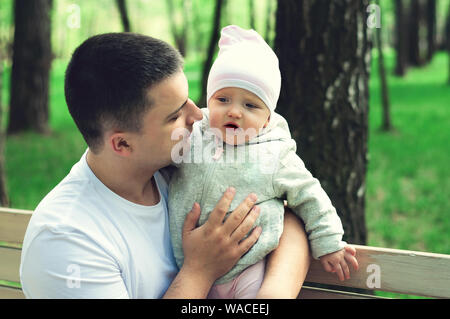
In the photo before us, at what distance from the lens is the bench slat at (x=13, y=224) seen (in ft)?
8.18

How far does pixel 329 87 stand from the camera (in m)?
2.80

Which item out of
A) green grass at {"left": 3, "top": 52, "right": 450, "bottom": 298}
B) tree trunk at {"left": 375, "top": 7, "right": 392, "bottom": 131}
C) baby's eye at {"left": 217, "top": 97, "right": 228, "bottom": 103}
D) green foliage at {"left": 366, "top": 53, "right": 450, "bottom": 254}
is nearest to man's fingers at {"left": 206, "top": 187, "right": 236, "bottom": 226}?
baby's eye at {"left": 217, "top": 97, "right": 228, "bottom": 103}

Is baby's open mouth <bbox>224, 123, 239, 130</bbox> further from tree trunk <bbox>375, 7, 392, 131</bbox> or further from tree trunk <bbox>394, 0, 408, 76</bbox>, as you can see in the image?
tree trunk <bbox>394, 0, 408, 76</bbox>

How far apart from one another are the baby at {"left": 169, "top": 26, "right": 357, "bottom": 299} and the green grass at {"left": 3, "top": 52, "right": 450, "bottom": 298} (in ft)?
8.66

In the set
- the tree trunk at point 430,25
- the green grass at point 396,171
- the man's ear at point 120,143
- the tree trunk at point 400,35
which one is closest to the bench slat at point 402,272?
the man's ear at point 120,143

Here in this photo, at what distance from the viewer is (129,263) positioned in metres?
1.79

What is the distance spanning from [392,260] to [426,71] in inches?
724

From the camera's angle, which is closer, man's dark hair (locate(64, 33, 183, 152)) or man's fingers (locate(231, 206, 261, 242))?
man's dark hair (locate(64, 33, 183, 152))

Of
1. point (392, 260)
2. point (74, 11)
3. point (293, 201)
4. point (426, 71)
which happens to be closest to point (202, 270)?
point (293, 201)

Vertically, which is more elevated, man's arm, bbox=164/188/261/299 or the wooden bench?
man's arm, bbox=164/188/261/299

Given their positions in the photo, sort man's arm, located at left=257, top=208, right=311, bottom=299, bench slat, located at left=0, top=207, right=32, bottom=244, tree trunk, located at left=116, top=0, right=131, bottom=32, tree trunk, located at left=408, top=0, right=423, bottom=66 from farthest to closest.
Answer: tree trunk, located at left=408, top=0, right=423, bottom=66 < tree trunk, located at left=116, top=0, right=131, bottom=32 < bench slat, located at left=0, top=207, right=32, bottom=244 < man's arm, located at left=257, top=208, right=311, bottom=299

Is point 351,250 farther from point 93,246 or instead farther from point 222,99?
point 93,246

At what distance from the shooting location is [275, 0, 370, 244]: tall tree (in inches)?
109

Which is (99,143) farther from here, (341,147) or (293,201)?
(341,147)
